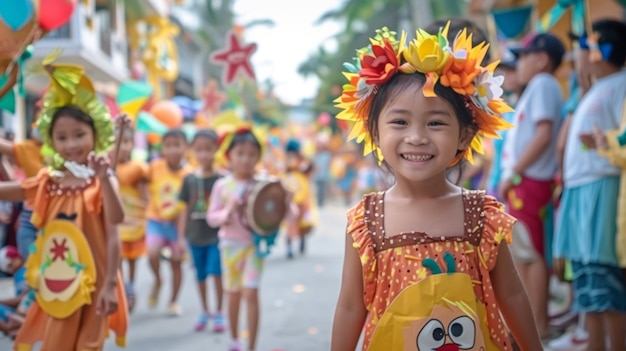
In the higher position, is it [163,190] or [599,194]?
[163,190]

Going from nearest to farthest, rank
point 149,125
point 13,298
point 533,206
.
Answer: point 13,298, point 533,206, point 149,125

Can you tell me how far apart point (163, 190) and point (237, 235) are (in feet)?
7.20

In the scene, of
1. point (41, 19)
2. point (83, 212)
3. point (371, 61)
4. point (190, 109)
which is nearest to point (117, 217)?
point (83, 212)

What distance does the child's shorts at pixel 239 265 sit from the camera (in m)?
5.40

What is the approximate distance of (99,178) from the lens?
361cm

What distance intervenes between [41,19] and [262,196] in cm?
204

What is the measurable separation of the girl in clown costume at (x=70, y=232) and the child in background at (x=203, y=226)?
8.48 feet

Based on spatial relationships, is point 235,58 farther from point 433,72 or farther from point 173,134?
point 433,72

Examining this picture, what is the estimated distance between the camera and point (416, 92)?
251 centimetres

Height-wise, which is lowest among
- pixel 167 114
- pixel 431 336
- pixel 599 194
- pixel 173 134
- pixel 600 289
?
pixel 431 336

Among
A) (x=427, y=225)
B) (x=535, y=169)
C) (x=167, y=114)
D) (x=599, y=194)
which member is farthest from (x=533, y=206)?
(x=167, y=114)

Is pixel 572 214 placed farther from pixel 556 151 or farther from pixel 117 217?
pixel 117 217

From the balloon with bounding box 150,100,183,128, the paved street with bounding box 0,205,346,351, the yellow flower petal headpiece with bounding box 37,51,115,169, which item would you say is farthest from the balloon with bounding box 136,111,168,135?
the yellow flower petal headpiece with bounding box 37,51,115,169

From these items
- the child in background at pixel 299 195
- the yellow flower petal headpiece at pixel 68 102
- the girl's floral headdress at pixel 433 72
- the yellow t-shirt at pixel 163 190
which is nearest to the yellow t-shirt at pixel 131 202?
the yellow t-shirt at pixel 163 190
